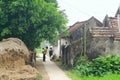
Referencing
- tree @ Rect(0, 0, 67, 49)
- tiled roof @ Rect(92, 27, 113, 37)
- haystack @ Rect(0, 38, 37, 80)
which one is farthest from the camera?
tree @ Rect(0, 0, 67, 49)

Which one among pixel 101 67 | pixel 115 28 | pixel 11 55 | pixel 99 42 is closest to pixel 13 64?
pixel 11 55

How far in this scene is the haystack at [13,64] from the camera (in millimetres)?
14023

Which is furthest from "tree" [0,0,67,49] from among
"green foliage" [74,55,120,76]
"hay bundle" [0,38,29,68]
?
"hay bundle" [0,38,29,68]

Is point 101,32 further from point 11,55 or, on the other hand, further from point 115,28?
point 11,55

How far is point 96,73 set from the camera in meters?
19.2

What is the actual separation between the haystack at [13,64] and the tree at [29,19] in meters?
5.55

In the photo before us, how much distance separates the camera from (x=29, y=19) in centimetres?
2392

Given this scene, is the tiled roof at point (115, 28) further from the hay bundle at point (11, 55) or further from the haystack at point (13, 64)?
the hay bundle at point (11, 55)

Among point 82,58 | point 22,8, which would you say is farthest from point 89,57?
point 22,8

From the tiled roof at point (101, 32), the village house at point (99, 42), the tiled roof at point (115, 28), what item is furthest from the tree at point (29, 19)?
the tiled roof at point (115, 28)

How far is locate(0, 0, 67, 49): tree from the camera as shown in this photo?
23703 mm

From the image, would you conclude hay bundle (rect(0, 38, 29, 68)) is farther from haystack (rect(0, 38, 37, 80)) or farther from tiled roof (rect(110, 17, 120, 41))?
tiled roof (rect(110, 17, 120, 41))

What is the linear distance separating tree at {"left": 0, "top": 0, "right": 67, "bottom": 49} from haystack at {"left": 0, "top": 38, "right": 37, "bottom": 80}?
5552 mm

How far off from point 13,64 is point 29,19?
7.84m
